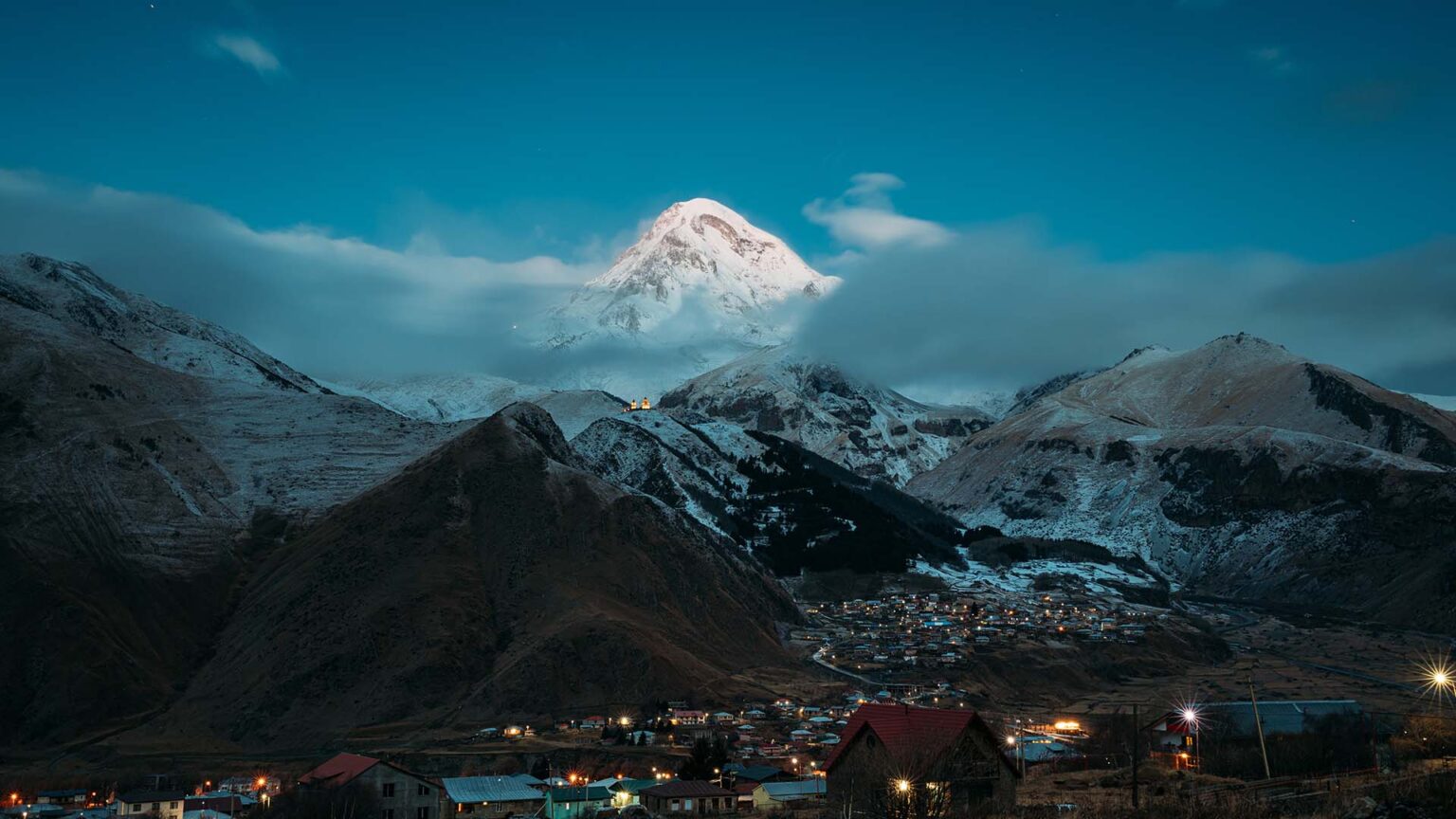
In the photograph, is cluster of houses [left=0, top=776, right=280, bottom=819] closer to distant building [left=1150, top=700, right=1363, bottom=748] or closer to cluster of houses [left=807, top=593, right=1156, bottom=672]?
distant building [left=1150, top=700, right=1363, bottom=748]

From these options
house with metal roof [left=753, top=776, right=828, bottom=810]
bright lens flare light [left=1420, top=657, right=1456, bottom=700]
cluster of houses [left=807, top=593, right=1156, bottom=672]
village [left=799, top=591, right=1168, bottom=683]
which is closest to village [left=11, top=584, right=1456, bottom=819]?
house with metal roof [left=753, top=776, right=828, bottom=810]

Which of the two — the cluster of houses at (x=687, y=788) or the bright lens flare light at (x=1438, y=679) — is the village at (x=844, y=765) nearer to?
the cluster of houses at (x=687, y=788)

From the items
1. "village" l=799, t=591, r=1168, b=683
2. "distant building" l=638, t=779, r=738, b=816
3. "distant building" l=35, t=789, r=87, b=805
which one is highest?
"village" l=799, t=591, r=1168, b=683

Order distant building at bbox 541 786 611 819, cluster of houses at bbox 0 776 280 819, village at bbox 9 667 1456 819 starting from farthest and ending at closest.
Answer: cluster of houses at bbox 0 776 280 819, distant building at bbox 541 786 611 819, village at bbox 9 667 1456 819

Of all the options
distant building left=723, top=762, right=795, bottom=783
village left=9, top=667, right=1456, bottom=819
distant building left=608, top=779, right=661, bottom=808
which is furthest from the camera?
distant building left=723, top=762, right=795, bottom=783

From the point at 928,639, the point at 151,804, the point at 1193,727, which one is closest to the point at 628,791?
the point at 151,804
